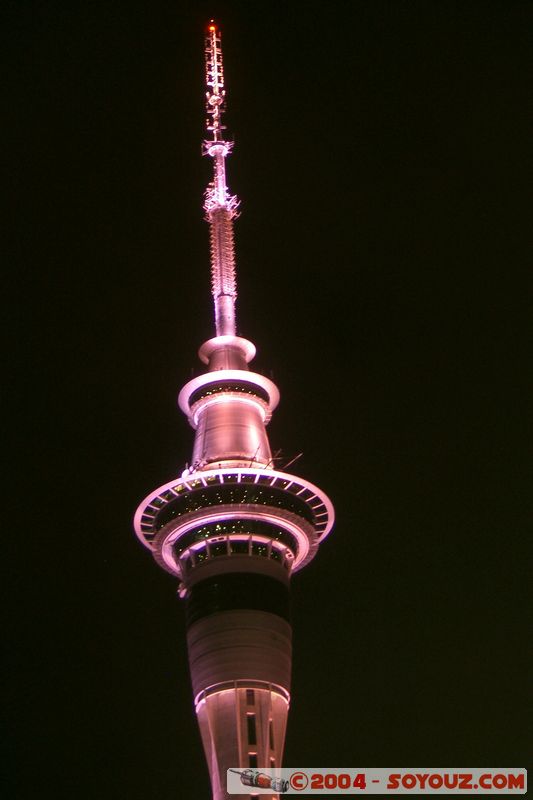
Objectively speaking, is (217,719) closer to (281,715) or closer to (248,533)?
(281,715)

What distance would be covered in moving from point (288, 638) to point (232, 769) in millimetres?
13052

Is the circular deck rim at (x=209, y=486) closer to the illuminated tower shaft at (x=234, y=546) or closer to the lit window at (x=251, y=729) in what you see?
the illuminated tower shaft at (x=234, y=546)

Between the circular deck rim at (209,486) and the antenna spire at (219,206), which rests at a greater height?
the antenna spire at (219,206)

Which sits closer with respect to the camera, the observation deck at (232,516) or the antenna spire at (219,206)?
the observation deck at (232,516)

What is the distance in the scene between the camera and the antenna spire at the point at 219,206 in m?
120

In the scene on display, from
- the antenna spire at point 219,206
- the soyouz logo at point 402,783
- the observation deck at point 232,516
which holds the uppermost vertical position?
the antenna spire at point 219,206

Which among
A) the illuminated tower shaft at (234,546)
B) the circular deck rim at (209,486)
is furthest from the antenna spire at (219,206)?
the circular deck rim at (209,486)

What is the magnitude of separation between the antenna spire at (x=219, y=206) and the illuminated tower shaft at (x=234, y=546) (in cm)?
356

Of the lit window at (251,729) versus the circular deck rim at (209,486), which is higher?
the circular deck rim at (209,486)

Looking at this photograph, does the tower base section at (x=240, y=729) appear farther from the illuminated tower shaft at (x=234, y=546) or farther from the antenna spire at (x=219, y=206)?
the antenna spire at (x=219, y=206)

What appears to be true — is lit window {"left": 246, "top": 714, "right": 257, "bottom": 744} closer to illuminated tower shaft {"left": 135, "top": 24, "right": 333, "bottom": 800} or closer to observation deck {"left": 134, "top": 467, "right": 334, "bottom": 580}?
illuminated tower shaft {"left": 135, "top": 24, "right": 333, "bottom": 800}

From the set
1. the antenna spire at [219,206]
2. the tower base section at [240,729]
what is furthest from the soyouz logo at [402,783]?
the antenna spire at [219,206]

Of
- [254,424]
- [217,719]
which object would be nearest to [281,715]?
[217,719]

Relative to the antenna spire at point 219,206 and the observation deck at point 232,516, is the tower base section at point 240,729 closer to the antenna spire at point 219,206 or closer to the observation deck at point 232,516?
the observation deck at point 232,516
